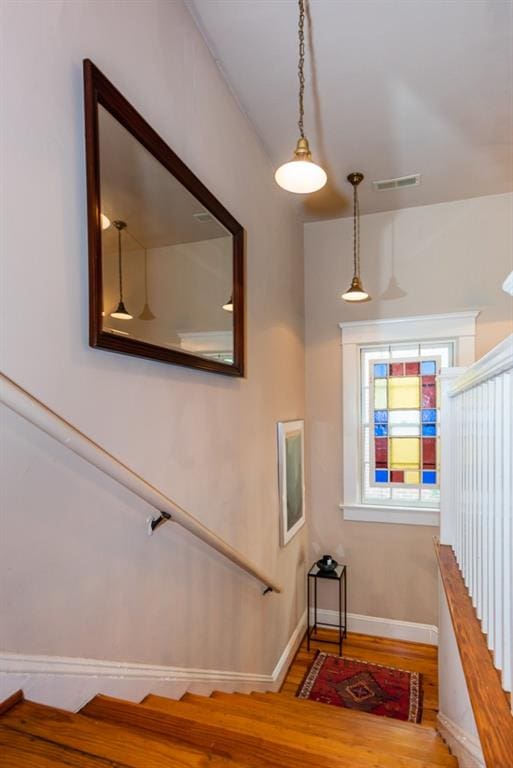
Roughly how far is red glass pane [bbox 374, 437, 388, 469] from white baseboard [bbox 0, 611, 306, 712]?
2218 mm

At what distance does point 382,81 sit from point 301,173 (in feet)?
3.28

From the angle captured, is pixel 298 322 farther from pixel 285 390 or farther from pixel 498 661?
pixel 498 661

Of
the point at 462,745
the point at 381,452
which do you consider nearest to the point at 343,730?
the point at 462,745

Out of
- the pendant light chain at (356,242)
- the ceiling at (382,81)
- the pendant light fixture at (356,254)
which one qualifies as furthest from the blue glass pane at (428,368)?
the ceiling at (382,81)

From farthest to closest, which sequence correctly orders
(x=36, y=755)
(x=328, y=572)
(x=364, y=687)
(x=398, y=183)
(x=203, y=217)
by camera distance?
(x=328, y=572)
(x=398, y=183)
(x=364, y=687)
(x=203, y=217)
(x=36, y=755)

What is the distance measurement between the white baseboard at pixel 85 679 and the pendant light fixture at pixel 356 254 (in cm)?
244

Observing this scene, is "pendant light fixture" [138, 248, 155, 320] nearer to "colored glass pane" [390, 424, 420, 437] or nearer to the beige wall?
the beige wall

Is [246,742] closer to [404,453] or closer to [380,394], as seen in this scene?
[404,453]

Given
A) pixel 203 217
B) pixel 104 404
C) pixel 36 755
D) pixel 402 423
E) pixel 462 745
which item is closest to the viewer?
pixel 36 755

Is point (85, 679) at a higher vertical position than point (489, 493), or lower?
lower

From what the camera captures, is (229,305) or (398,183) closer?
(229,305)

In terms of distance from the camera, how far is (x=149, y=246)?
1.51m

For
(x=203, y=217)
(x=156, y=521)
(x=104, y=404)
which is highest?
(x=203, y=217)

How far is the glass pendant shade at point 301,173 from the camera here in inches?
66.8
